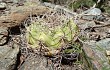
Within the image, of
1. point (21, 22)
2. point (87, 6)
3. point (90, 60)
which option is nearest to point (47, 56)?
point (90, 60)

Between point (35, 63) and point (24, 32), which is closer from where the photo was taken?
point (35, 63)

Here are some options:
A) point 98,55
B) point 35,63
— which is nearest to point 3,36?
point 35,63

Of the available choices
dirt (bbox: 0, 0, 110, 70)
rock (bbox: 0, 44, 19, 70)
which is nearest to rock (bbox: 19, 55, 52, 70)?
dirt (bbox: 0, 0, 110, 70)

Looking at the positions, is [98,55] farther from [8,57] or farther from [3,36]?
[3,36]

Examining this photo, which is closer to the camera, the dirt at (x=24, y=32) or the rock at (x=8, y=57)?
the rock at (x=8, y=57)

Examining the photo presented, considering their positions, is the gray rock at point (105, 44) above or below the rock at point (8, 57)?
above

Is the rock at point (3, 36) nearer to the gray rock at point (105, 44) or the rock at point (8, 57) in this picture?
the rock at point (8, 57)

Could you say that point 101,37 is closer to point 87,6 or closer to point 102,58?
point 102,58

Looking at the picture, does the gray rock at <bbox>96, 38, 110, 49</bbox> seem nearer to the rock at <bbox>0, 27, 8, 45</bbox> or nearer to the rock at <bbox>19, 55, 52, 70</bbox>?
the rock at <bbox>19, 55, 52, 70</bbox>

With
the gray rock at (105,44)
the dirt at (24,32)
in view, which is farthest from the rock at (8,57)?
the gray rock at (105,44)
